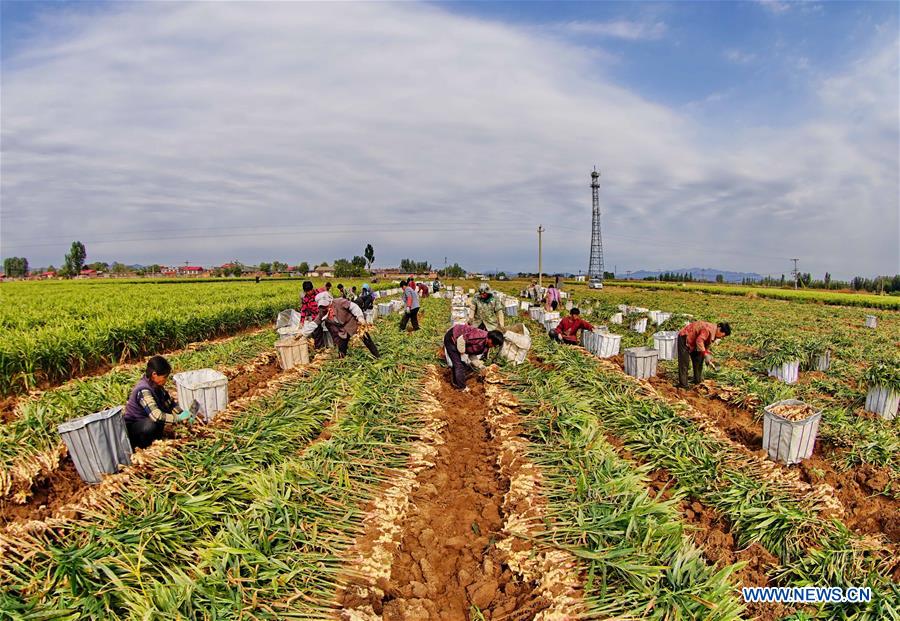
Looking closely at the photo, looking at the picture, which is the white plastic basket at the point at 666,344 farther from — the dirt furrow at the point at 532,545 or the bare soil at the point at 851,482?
the dirt furrow at the point at 532,545

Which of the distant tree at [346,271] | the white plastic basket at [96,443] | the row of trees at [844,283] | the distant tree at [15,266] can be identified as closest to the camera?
the white plastic basket at [96,443]

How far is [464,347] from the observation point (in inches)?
261

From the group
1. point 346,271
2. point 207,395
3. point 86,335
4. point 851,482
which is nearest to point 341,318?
point 207,395

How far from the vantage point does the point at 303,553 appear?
289 centimetres

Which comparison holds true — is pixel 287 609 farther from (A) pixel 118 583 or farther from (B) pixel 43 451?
(B) pixel 43 451

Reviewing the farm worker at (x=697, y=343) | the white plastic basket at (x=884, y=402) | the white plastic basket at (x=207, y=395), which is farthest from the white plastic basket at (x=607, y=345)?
the white plastic basket at (x=207, y=395)

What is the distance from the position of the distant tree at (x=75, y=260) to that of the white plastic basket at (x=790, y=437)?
84086mm

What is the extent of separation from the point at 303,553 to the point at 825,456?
16.0 ft

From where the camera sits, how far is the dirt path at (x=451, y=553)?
264 centimetres

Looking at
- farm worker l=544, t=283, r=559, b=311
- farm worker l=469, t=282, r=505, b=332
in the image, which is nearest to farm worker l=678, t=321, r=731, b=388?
farm worker l=469, t=282, r=505, b=332

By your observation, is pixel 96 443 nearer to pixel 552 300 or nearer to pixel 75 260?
pixel 552 300

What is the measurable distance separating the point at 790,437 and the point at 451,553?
10.9 feet

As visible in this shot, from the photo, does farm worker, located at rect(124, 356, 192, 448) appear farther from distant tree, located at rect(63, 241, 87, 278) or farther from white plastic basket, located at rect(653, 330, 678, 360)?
distant tree, located at rect(63, 241, 87, 278)

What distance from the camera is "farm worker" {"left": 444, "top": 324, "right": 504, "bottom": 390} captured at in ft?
21.7
